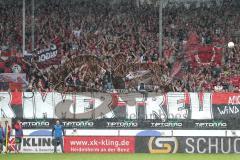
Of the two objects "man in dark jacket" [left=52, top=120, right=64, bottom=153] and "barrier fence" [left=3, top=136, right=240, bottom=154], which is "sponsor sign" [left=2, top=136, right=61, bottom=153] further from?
"man in dark jacket" [left=52, top=120, right=64, bottom=153]

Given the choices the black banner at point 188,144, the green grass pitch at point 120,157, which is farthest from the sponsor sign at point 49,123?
the black banner at point 188,144

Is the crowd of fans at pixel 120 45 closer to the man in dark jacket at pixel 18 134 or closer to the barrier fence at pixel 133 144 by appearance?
the barrier fence at pixel 133 144

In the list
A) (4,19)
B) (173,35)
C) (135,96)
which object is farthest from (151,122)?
(4,19)

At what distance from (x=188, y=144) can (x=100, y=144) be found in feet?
12.9

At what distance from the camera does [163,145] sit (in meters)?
33.2

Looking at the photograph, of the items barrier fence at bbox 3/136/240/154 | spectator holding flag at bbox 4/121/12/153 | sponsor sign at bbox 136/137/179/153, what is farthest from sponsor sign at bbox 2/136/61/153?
sponsor sign at bbox 136/137/179/153

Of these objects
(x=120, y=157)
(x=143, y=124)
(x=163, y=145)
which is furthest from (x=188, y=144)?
(x=120, y=157)

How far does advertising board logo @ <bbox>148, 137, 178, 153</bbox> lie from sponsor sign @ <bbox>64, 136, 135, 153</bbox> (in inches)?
34.4

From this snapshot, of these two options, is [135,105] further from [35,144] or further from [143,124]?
[35,144]

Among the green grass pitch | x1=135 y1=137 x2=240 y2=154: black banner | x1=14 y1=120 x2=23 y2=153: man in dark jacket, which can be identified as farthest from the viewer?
x1=135 y1=137 x2=240 y2=154: black banner

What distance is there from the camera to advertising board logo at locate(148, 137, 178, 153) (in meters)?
33.1

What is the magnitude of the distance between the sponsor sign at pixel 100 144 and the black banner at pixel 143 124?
59cm

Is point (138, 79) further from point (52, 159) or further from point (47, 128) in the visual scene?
point (52, 159)

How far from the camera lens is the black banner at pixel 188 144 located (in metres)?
32.9
